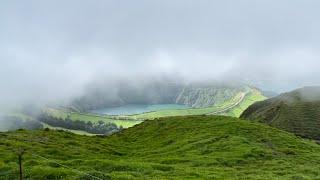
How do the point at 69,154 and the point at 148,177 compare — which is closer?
the point at 148,177

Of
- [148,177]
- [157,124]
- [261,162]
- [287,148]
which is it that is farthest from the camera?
[157,124]

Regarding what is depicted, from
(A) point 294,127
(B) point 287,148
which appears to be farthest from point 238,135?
(A) point 294,127

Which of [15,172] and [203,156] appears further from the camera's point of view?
[203,156]

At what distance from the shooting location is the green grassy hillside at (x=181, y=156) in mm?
52531

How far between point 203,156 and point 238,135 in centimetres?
2691

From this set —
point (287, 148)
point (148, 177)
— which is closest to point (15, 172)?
point (148, 177)

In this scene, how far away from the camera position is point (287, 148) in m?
84.5

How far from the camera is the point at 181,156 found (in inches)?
2955

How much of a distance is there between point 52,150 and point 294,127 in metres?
125

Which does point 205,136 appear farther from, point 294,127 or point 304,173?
point 294,127

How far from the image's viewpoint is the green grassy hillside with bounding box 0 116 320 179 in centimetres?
5253

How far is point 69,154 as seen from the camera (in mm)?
73500

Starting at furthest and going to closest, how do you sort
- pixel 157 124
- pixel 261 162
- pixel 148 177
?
pixel 157 124
pixel 261 162
pixel 148 177

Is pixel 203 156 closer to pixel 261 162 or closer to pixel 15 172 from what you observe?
pixel 261 162
